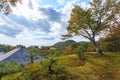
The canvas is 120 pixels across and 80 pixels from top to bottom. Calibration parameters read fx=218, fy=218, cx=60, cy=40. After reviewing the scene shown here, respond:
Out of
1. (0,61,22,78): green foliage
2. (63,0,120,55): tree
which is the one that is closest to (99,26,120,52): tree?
(63,0,120,55): tree

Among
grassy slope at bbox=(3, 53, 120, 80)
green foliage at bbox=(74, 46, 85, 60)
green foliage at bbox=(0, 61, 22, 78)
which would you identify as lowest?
grassy slope at bbox=(3, 53, 120, 80)

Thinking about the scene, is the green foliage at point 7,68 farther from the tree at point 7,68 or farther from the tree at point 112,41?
the tree at point 112,41

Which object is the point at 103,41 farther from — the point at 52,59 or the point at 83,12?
the point at 52,59

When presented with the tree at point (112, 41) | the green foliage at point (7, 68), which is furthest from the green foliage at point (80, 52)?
the tree at point (112, 41)

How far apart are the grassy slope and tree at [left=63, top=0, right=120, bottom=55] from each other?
182 inches

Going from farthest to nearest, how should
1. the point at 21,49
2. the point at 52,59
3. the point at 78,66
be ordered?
the point at 21,49 → the point at 78,66 → the point at 52,59

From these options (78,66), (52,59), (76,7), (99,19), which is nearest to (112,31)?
(99,19)

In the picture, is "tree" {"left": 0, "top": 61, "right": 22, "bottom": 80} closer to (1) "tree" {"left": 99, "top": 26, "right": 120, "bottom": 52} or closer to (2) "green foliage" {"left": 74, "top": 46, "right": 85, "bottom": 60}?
(2) "green foliage" {"left": 74, "top": 46, "right": 85, "bottom": 60}

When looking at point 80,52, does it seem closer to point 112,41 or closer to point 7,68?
point 7,68

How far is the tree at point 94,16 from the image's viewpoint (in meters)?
31.2

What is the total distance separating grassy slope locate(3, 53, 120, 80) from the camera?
798 inches

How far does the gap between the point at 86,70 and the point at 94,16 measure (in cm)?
1121

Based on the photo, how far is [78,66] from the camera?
24.0m

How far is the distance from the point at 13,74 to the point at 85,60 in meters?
8.73
